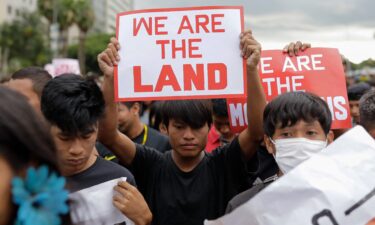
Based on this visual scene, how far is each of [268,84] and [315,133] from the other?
0.95 meters

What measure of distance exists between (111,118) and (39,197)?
5.70ft

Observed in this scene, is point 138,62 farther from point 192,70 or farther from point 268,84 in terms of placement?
point 268,84

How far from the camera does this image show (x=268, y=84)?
12.2 ft

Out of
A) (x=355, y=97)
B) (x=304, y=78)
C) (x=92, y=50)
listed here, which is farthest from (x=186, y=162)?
(x=92, y=50)

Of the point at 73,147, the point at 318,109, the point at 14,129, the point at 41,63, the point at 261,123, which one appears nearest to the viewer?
the point at 14,129

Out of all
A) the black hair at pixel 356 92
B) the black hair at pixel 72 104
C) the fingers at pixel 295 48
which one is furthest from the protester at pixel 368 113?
the black hair at pixel 356 92

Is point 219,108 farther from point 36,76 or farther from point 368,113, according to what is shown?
point 36,76

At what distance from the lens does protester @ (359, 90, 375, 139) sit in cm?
366

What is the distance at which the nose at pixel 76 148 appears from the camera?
266cm

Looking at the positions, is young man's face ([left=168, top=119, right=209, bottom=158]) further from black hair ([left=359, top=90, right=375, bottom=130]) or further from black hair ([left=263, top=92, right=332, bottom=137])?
black hair ([left=359, top=90, right=375, bottom=130])

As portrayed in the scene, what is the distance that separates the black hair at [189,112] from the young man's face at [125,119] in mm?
1261

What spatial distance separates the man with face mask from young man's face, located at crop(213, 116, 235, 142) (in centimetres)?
126

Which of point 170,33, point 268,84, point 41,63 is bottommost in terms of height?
point 268,84

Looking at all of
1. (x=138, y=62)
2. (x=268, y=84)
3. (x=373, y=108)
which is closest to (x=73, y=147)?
(x=138, y=62)
